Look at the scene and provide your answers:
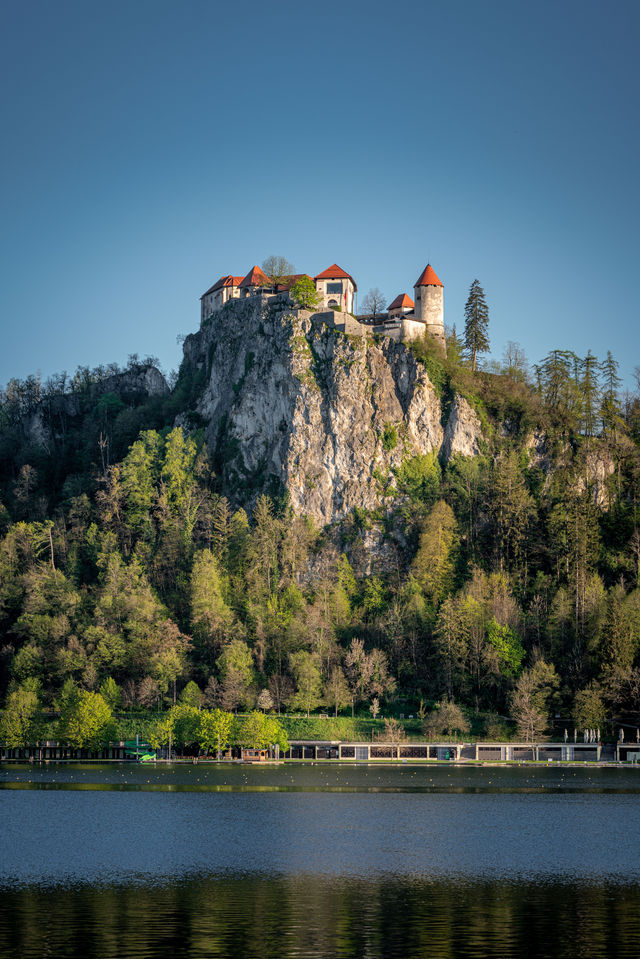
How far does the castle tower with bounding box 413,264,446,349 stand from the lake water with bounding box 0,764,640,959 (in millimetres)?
83786

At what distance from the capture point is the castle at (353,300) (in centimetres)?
15788

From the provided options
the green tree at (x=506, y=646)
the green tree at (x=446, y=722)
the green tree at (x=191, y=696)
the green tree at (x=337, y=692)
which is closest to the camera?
the green tree at (x=446, y=722)

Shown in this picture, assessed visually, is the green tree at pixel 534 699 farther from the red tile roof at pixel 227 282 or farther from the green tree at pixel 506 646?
Result: the red tile roof at pixel 227 282

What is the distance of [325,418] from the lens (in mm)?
153250

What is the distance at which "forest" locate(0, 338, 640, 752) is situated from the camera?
401ft

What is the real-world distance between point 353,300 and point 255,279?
15.6 meters

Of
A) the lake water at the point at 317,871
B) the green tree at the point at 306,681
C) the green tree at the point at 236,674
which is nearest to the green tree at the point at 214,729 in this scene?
the green tree at the point at 236,674

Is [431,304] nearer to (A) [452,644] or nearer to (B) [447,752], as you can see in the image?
(A) [452,644]

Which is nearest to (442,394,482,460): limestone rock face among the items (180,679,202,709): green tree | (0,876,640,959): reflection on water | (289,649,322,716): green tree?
(289,649,322,716): green tree

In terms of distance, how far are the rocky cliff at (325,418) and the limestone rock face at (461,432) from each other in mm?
142

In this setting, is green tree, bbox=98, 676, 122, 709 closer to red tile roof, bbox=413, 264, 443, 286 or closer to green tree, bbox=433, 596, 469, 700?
green tree, bbox=433, 596, 469, 700

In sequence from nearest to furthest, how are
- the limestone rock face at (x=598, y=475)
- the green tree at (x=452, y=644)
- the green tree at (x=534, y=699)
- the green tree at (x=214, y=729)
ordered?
1. the green tree at (x=214, y=729)
2. the green tree at (x=534, y=699)
3. the green tree at (x=452, y=644)
4. the limestone rock face at (x=598, y=475)

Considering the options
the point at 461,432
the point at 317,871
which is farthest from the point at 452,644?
the point at 317,871

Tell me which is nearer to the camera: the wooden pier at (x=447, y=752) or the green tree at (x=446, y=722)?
the wooden pier at (x=447, y=752)
